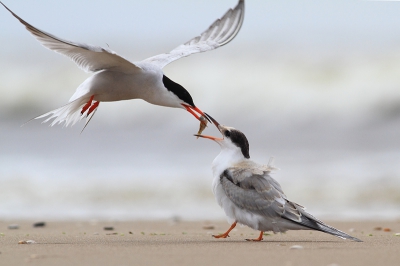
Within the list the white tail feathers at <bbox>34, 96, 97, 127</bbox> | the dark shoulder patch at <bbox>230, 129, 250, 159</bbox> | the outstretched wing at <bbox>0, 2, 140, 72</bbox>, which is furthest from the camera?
the white tail feathers at <bbox>34, 96, 97, 127</bbox>

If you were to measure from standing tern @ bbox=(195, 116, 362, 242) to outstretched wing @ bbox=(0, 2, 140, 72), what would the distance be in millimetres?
1418

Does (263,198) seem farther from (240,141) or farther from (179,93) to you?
(179,93)

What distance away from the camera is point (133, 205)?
1023 cm

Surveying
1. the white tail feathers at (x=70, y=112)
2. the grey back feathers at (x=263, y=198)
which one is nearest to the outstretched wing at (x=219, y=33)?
the white tail feathers at (x=70, y=112)

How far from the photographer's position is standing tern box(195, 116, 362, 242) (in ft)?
18.4

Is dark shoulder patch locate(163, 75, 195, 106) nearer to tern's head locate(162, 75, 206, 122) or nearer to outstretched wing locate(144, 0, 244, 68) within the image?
tern's head locate(162, 75, 206, 122)

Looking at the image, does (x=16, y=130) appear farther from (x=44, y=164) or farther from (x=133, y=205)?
(x=133, y=205)

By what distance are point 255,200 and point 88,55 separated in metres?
2.24

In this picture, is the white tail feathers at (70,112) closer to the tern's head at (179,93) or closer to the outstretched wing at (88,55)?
the outstretched wing at (88,55)

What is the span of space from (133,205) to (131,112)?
957 centimetres

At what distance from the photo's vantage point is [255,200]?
5.71 m

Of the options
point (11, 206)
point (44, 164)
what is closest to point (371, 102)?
Answer: point (44, 164)

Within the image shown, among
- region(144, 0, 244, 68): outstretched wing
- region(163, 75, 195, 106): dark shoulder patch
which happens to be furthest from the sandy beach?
region(144, 0, 244, 68): outstretched wing

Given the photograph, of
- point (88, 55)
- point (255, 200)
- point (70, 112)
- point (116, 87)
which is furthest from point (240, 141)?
point (70, 112)
